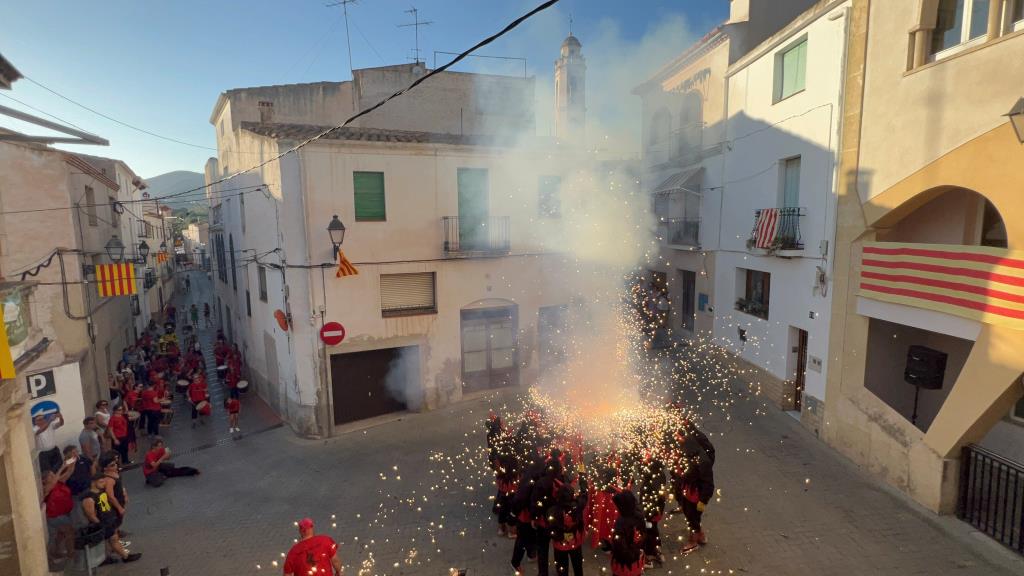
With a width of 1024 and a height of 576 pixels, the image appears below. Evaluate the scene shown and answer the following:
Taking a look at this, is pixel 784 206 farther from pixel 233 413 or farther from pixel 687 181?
pixel 233 413

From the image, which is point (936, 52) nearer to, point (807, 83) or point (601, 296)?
point (807, 83)

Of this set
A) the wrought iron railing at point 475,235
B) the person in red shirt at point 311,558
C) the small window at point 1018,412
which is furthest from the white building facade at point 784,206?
the person in red shirt at point 311,558

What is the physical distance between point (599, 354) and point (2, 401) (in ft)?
36.5

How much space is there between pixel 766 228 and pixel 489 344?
22.8 feet

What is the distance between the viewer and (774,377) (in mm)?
11453

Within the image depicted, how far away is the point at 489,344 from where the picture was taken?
12953 millimetres

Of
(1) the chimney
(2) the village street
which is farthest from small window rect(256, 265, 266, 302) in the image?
(1) the chimney

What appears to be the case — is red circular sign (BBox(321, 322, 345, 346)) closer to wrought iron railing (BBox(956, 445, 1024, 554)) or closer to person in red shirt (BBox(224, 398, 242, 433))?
person in red shirt (BBox(224, 398, 242, 433))

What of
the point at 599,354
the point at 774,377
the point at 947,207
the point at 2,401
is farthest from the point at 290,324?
the point at 947,207

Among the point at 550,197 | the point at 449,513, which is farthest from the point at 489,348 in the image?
the point at 449,513

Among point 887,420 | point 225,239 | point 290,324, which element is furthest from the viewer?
point 225,239

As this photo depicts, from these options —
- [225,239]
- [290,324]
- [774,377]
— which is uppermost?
[225,239]

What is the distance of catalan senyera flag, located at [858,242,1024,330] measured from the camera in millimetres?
6301

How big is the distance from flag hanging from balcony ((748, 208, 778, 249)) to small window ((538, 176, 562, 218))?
15.4ft
